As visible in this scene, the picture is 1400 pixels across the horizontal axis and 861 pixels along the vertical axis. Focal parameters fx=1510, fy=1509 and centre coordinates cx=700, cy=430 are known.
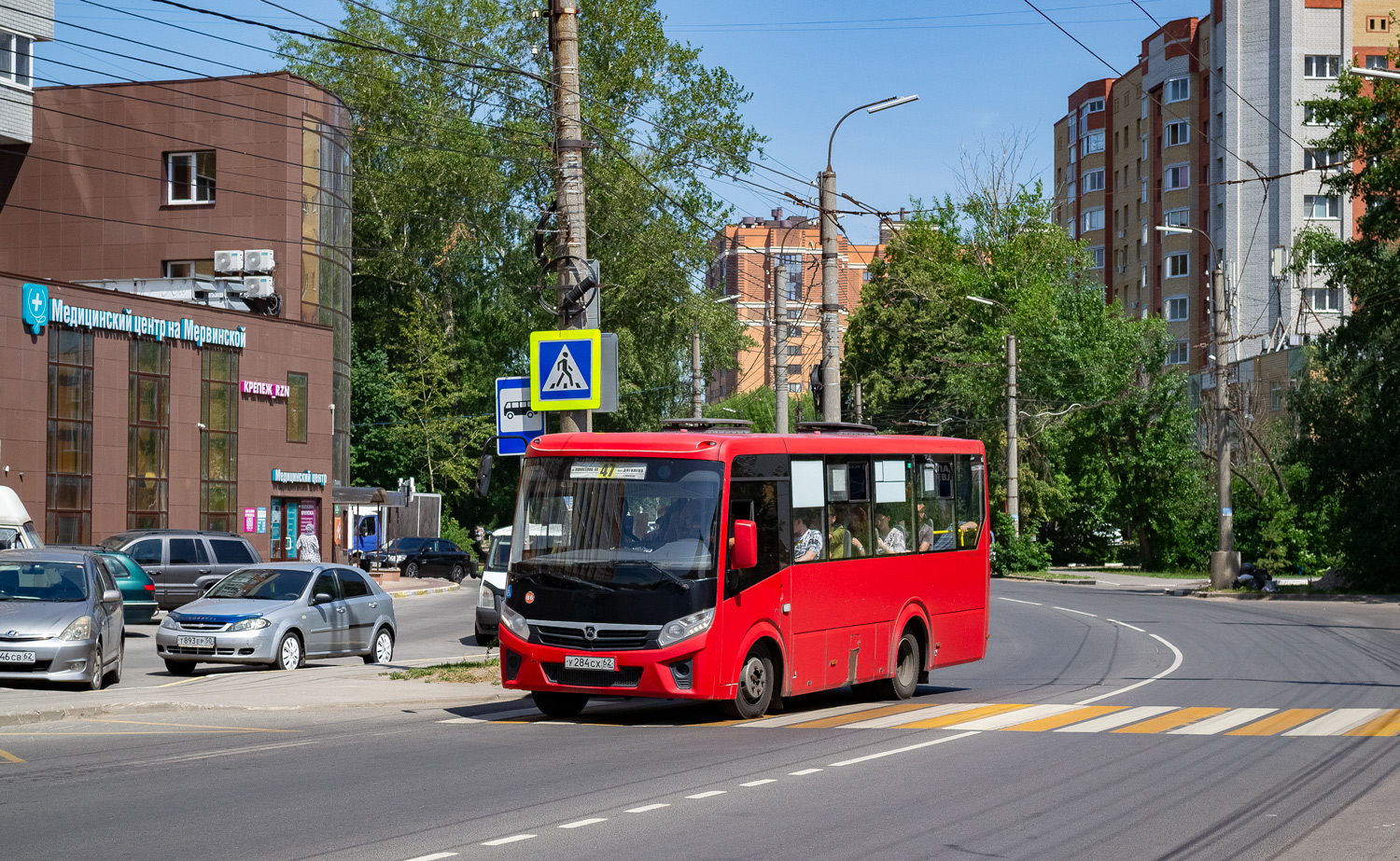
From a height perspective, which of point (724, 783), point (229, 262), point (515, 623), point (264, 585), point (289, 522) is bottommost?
point (724, 783)

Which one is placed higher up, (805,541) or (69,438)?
(69,438)

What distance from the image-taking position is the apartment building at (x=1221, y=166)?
75500mm

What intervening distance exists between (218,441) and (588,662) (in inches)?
1299

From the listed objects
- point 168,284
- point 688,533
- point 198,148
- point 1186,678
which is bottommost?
point 1186,678

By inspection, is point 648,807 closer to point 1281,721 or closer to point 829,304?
point 1281,721

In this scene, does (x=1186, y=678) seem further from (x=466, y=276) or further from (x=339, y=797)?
(x=466, y=276)

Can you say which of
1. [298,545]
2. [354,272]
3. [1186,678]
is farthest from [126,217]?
[1186,678]

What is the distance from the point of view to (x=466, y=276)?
224 ft

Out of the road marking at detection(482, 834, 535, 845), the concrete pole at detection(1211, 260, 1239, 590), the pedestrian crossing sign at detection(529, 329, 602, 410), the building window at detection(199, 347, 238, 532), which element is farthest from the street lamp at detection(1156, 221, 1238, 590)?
the road marking at detection(482, 834, 535, 845)

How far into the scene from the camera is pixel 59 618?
16.5 m

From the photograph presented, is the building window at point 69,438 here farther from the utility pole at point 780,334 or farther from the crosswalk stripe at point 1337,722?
the crosswalk stripe at point 1337,722

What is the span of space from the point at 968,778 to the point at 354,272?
202 feet

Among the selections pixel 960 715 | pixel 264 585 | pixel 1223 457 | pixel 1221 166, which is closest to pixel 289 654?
pixel 264 585

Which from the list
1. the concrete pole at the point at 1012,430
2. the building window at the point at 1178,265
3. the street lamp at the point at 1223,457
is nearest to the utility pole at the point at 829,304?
→ the street lamp at the point at 1223,457
